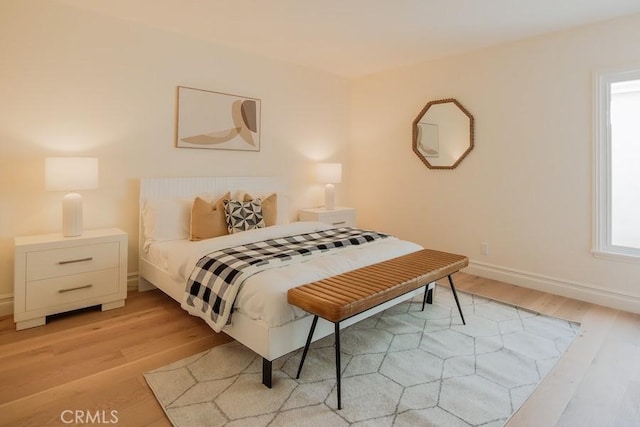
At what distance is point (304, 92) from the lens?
4719mm

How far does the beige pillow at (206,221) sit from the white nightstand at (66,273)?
1.84ft

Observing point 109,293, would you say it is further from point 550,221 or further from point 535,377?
point 550,221

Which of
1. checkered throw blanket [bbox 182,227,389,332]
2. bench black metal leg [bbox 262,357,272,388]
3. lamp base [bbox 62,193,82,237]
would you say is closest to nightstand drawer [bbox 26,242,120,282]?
lamp base [bbox 62,193,82,237]

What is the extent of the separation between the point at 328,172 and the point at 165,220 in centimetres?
211

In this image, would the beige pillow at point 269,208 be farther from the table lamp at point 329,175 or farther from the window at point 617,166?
the window at point 617,166

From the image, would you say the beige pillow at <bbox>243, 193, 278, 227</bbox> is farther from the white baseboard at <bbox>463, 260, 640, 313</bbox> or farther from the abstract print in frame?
the white baseboard at <bbox>463, 260, 640, 313</bbox>

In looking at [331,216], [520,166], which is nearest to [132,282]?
[331,216]

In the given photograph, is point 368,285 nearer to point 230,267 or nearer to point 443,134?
point 230,267

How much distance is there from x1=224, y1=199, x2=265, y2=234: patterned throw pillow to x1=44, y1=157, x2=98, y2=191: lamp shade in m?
1.08

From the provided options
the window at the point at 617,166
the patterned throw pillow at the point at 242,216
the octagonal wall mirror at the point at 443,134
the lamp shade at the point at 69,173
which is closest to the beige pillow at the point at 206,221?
the patterned throw pillow at the point at 242,216

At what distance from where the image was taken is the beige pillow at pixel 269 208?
3.66m

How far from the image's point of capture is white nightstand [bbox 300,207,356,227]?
4465mm

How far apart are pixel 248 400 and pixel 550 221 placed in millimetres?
3173

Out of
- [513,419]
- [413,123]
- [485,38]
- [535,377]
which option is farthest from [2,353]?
[485,38]
